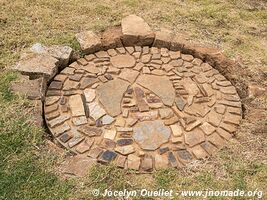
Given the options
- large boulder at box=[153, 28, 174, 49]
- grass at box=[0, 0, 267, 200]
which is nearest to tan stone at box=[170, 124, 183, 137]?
grass at box=[0, 0, 267, 200]

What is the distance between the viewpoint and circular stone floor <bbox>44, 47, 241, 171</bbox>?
3.51 metres

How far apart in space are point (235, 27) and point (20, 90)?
3.05 metres

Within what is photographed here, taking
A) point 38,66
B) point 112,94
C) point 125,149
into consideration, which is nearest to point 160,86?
point 112,94

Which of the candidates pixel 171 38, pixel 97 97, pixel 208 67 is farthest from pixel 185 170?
pixel 171 38

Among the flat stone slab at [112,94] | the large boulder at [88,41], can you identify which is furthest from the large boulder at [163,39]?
the flat stone slab at [112,94]

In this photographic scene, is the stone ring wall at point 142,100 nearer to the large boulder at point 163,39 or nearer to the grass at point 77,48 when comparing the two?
the large boulder at point 163,39

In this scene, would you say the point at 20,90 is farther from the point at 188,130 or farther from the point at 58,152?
the point at 188,130

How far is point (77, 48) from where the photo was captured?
14.8ft

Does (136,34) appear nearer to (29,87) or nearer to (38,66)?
(38,66)

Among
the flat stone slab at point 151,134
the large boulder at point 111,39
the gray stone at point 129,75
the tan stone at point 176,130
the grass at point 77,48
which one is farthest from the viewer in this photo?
the large boulder at point 111,39

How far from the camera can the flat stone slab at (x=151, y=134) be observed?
3562mm

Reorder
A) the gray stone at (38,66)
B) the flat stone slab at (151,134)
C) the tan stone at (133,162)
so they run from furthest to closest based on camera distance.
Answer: the gray stone at (38,66) < the flat stone slab at (151,134) < the tan stone at (133,162)

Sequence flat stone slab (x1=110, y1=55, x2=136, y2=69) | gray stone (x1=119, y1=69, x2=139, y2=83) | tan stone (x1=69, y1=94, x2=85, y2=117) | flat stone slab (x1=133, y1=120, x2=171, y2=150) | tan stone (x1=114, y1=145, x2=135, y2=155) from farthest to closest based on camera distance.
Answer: flat stone slab (x1=110, y1=55, x2=136, y2=69), gray stone (x1=119, y1=69, x2=139, y2=83), tan stone (x1=69, y1=94, x2=85, y2=117), flat stone slab (x1=133, y1=120, x2=171, y2=150), tan stone (x1=114, y1=145, x2=135, y2=155)

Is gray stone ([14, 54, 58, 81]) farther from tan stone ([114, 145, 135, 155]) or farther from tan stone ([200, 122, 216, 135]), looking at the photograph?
tan stone ([200, 122, 216, 135])
